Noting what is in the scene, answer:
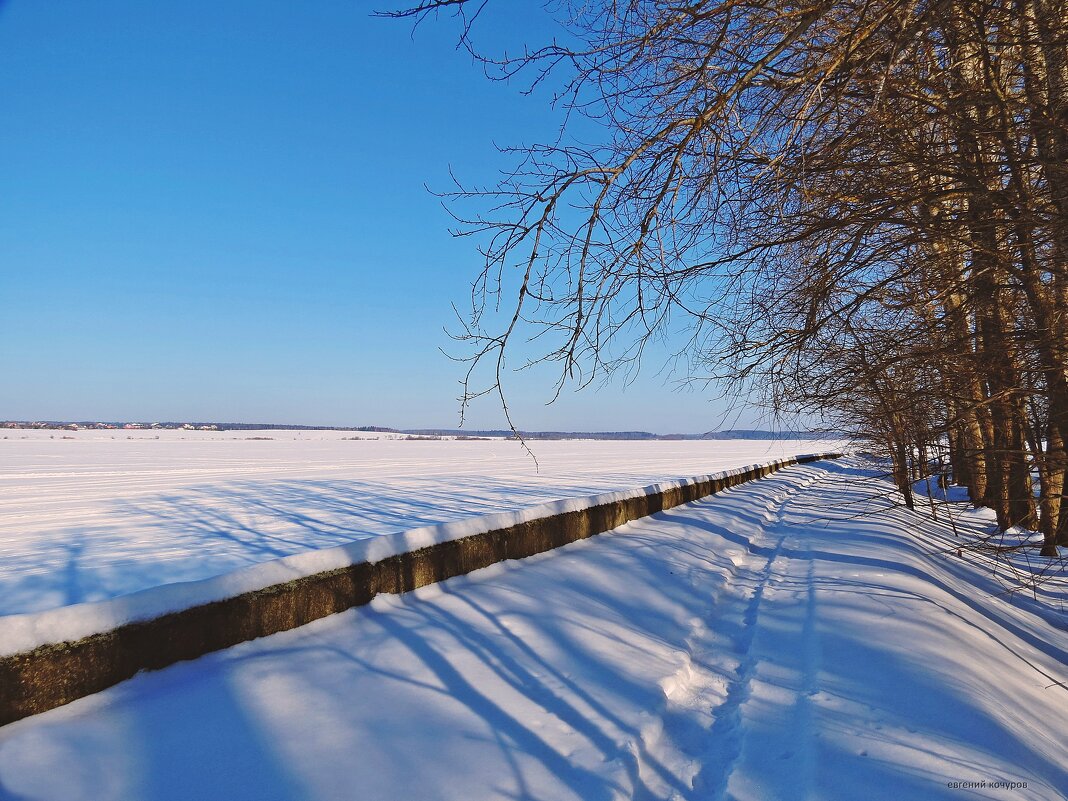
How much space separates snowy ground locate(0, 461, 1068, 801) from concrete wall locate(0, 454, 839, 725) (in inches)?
3.3

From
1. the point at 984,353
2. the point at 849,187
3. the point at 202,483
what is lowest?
the point at 202,483

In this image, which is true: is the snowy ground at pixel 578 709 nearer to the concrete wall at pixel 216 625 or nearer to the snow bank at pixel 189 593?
the concrete wall at pixel 216 625

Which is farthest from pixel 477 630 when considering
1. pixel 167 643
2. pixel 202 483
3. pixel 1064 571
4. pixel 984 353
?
pixel 202 483

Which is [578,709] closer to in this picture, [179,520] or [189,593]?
[189,593]

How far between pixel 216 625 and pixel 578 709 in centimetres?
199

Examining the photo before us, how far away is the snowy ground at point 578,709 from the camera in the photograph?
2492 millimetres

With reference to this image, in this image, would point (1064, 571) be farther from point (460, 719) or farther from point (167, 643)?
point (167, 643)

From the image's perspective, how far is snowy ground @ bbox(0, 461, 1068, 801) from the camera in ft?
8.18

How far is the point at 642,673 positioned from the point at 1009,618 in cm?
460

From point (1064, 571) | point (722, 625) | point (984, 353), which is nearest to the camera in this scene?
point (984, 353)

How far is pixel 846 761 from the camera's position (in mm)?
2791

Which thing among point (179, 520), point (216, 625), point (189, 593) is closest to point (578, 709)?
point (216, 625)

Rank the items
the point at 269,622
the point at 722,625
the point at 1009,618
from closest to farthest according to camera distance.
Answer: the point at 269,622, the point at 722,625, the point at 1009,618

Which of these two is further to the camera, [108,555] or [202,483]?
[202,483]
